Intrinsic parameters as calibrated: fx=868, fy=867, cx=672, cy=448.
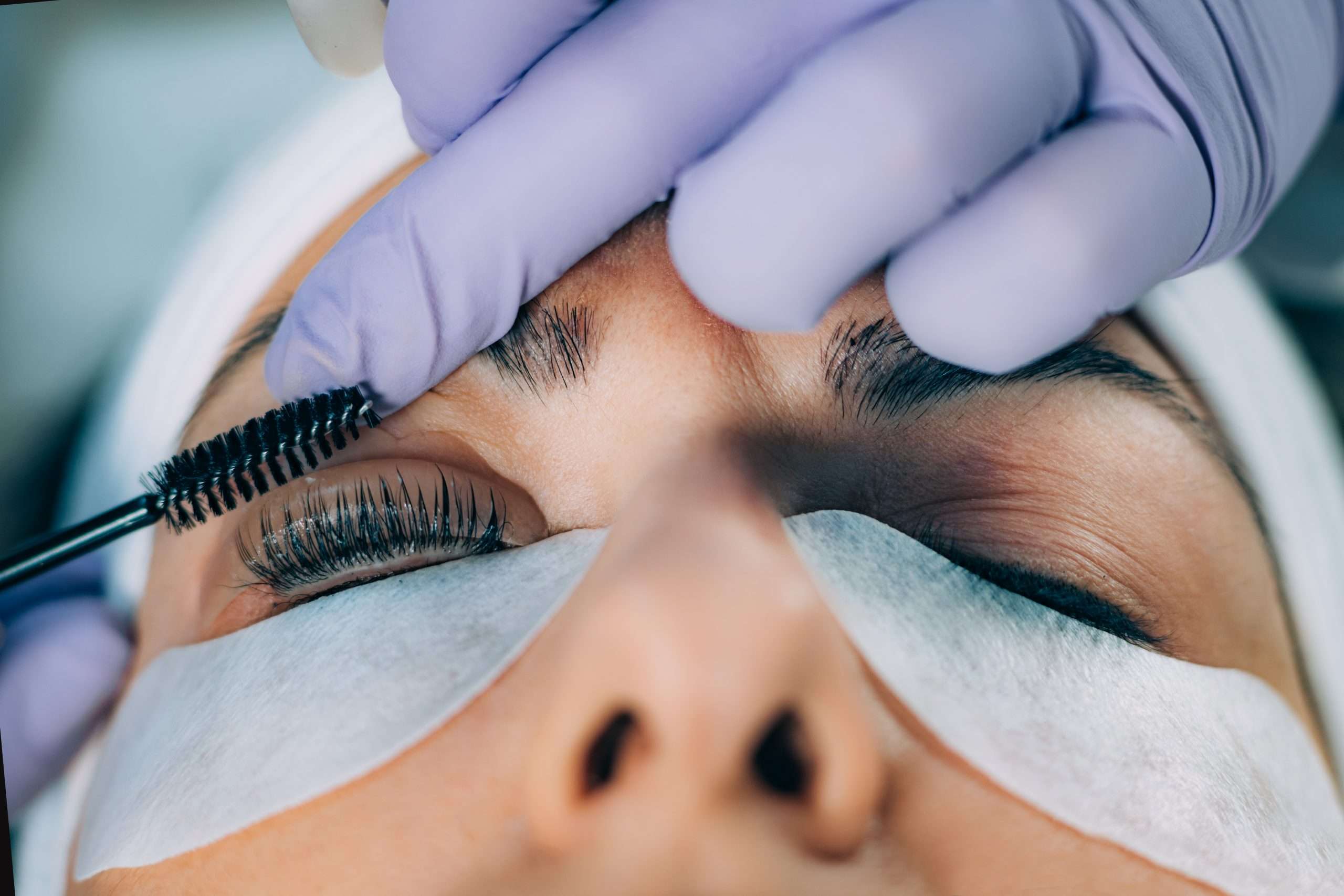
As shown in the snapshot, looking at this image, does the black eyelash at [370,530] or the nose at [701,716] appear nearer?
the nose at [701,716]

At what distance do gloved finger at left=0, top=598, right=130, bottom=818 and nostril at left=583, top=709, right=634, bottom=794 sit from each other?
0.60 meters

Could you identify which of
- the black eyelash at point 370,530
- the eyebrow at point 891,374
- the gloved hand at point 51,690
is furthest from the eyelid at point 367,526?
the gloved hand at point 51,690

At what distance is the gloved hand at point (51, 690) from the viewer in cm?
87

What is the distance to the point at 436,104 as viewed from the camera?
0.77 metres

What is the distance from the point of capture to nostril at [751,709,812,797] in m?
0.58

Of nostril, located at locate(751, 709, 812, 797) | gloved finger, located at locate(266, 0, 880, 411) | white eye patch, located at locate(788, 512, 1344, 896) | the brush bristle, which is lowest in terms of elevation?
white eye patch, located at locate(788, 512, 1344, 896)

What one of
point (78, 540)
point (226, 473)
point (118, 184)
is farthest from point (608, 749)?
point (118, 184)

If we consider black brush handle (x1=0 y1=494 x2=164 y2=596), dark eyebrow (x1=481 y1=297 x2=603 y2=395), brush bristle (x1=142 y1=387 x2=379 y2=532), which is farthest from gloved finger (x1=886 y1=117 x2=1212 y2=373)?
black brush handle (x1=0 y1=494 x2=164 y2=596)

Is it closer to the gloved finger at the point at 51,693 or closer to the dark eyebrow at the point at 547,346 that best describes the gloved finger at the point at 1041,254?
the dark eyebrow at the point at 547,346

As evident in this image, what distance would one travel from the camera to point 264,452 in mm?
743

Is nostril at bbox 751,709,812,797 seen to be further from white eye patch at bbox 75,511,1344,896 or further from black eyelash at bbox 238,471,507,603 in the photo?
black eyelash at bbox 238,471,507,603

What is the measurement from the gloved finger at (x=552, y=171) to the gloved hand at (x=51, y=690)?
423mm

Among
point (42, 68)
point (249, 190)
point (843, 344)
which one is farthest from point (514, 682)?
point (42, 68)

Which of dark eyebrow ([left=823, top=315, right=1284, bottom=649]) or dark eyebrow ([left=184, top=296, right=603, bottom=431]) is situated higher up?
dark eyebrow ([left=184, top=296, right=603, bottom=431])
